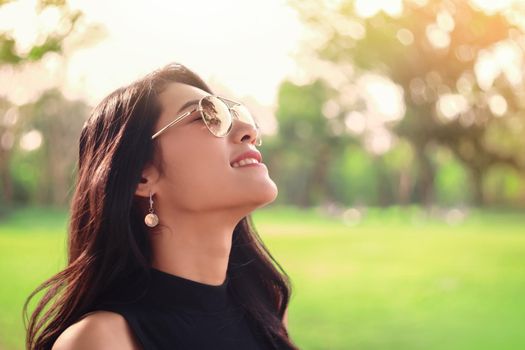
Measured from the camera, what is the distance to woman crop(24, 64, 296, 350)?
984 mm

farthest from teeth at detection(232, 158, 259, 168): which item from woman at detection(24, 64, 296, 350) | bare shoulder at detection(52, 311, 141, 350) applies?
bare shoulder at detection(52, 311, 141, 350)

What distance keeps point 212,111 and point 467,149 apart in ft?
23.2

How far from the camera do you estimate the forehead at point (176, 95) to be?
105 centimetres

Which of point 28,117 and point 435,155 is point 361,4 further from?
point 28,117

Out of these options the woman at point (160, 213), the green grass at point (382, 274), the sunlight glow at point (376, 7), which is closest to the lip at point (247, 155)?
the woman at point (160, 213)

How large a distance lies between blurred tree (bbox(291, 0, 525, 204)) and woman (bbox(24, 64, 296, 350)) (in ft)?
23.0

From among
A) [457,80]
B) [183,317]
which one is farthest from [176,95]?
[457,80]

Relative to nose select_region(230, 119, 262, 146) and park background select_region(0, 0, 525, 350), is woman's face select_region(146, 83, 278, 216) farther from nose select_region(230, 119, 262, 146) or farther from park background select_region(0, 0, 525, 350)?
park background select_region(0, 0, 525, 350)

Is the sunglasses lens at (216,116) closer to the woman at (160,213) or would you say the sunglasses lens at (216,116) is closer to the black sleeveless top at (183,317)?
the woman at (160,213)

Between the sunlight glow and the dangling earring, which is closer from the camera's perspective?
the dangling earring

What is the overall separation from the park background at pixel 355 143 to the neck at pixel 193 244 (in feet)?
14.1

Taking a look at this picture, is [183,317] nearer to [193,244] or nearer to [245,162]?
[193,244]

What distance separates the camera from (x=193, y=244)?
1050 mm

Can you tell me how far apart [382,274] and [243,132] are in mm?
6000
